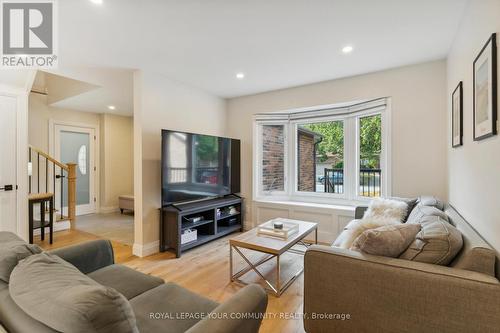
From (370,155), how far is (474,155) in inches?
72.4

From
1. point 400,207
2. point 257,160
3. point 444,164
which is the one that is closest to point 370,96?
point 444,164

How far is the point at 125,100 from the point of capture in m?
4.55

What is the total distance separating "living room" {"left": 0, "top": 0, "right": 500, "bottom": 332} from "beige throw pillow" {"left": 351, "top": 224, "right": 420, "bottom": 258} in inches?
0.4

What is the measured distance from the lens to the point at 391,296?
1.32 metres

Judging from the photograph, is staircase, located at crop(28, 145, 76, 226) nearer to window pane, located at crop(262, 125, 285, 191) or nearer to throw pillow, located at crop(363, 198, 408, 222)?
window pane, located at crop(262, 125, 285, 191)

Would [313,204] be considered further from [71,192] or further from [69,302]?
[71,192]

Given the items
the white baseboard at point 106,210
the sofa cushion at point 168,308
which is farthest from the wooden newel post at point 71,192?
the sofa cushion at point 168,308

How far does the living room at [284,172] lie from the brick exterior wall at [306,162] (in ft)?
0.09

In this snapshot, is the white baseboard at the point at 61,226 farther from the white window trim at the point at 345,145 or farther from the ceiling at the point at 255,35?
the white window trim at the point at 345,145

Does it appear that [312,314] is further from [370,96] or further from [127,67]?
[127,67]

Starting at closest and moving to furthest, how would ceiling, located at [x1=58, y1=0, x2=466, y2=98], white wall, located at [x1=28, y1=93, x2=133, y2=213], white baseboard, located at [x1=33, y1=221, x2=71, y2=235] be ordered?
ceiling, located at [x1=58, y1=0, x2=466, y2=98] → white baseboard, located at [x1=33, y1=221, x2=71, y2=235] → white wall, located at [x1=28, y1=93, x2=133, y2=213]

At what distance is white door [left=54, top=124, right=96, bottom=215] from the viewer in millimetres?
5152

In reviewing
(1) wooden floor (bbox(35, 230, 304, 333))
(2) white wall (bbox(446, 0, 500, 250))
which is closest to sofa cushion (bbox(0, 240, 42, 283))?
(1) wooden floor (bbox(35, 230, 304, 333))
